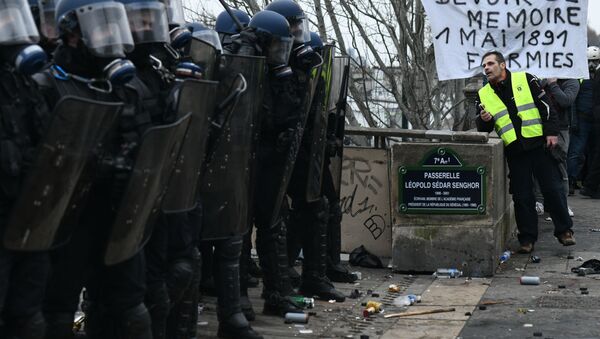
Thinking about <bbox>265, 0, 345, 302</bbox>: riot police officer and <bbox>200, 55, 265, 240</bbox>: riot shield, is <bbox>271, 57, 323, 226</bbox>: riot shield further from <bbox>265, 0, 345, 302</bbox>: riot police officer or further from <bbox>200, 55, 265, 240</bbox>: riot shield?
<bbox>200, 55, 265, 240</bbox>: riot shield

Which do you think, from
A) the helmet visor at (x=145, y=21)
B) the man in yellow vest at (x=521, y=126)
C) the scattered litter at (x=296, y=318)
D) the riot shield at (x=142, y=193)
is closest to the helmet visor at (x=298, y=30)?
the scattered litter at (x=296, y=318)

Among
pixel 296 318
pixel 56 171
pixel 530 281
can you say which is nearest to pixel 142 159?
pixel 56 171

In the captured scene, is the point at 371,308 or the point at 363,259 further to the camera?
the point at 363,259

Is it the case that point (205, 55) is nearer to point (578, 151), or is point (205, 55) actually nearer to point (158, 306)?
point (158, 306)

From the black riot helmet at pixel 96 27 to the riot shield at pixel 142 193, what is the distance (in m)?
0.32

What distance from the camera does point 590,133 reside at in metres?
16.8

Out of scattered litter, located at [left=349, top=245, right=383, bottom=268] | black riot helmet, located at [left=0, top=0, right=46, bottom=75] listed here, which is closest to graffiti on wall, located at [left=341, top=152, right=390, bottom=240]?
scattered litter, located at [left=349, top=245, right=383, bottom=268]

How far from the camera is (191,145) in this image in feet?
20.1

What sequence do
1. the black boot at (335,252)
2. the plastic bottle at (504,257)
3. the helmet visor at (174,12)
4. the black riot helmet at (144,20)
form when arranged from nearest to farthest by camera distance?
the black riot helmet at (144,20) < the helmet visor at (174,12) < the black boot at (335,252) < the plastic bottle at (504,257)

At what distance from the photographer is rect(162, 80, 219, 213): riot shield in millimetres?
5906

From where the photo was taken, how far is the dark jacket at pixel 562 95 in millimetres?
13008

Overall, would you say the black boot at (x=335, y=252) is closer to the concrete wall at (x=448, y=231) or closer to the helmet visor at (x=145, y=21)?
the concrete wall at (x=448, y=231)

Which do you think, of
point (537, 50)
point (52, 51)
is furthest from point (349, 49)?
point (52, 51)

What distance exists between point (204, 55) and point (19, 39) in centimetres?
183
